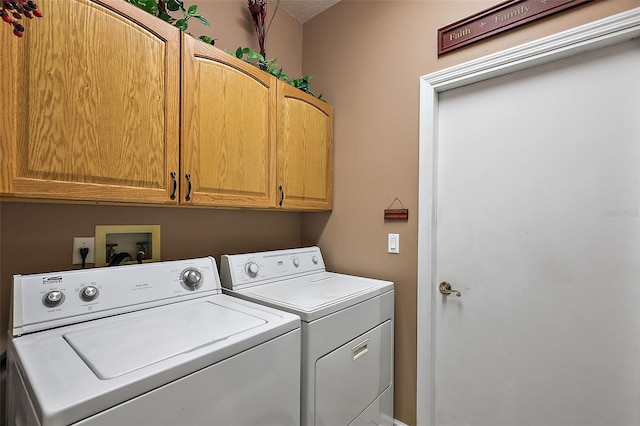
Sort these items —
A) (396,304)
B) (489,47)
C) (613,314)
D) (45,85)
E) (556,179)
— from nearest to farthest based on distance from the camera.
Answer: (45,85)
(613,314)
(556,179)
(489,47)
(396,304)

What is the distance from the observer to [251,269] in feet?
5.40

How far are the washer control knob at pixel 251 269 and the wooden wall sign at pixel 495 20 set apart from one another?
154 cm

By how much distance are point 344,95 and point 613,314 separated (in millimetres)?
1816

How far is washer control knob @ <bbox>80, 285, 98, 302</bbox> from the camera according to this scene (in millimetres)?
1104

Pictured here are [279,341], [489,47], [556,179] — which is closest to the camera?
[279,341]

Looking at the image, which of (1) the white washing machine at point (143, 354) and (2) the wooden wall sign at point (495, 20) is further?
(2) the wooden wall sign at point (495, 20)

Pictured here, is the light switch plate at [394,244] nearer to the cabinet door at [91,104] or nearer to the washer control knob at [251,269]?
the washer control knob at [251,269]

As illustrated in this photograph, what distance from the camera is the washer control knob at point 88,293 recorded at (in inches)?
43.5

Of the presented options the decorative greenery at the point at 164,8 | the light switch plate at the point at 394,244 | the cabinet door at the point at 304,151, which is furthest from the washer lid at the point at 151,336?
the decorative greenery at the point at 164,8

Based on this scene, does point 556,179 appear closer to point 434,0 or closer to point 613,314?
point 613,314

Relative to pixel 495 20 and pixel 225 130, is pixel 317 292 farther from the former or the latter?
pixel 495 20

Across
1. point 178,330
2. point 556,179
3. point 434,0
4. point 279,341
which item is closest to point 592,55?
point 556,179

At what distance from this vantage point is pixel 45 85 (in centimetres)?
96

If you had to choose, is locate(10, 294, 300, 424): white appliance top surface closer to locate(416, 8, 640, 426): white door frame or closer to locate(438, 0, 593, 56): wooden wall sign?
locate(416, 8, 640, 426): white door frame
